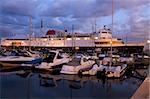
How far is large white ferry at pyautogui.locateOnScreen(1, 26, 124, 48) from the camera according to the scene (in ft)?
205

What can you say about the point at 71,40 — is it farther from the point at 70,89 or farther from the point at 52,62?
the point at 70,89

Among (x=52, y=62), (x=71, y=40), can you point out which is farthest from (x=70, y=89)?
(x=71, y=40)

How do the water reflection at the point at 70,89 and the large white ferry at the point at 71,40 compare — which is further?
the large white ferry at the point at 71,40

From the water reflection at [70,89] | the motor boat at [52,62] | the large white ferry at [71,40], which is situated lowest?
the water reflection at [70,89]

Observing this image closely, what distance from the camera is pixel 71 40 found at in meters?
67.0

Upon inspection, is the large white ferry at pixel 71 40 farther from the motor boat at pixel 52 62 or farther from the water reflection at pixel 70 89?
the water reflection at pixel 70 89

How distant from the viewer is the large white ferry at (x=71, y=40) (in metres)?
62.4

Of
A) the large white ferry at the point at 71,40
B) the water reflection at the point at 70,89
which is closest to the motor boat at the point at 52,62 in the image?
the water reflection at the point at 70,89

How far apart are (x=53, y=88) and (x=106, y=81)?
3.92m

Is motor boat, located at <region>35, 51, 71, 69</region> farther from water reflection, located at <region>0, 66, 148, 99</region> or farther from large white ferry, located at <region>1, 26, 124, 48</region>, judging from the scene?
large white ferry, located at <region>1, 26, 124, 48</region>

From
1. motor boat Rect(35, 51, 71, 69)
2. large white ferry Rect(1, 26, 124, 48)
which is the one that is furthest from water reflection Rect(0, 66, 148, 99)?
large white ferry Rect(1, 26, 124, 48)

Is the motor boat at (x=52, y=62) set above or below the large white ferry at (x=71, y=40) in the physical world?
below

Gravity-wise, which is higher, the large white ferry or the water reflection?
the large white ferry

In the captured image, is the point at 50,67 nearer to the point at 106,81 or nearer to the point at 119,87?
the point at 106,81
